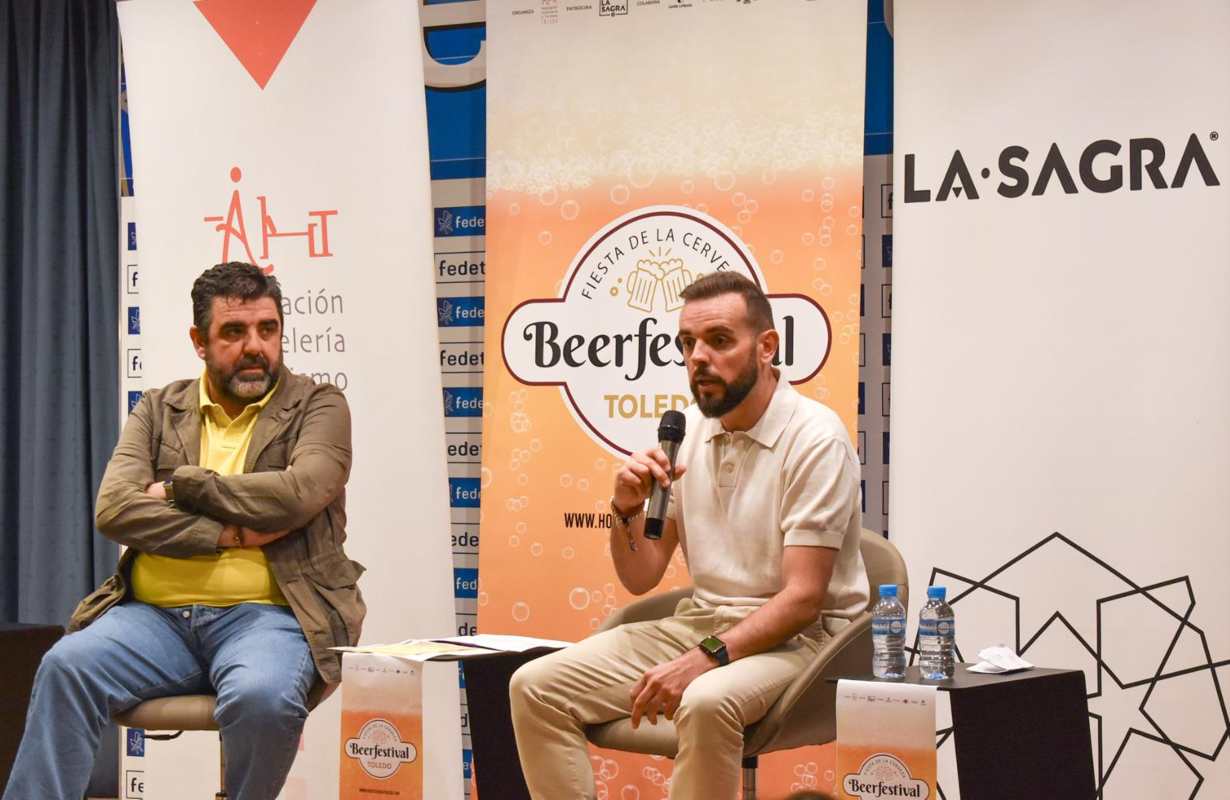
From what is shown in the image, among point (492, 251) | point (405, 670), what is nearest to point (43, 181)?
point (492, 251)

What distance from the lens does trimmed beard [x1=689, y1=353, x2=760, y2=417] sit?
10.7 ft

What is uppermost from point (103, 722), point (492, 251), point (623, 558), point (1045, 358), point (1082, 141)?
point (1082, 141)

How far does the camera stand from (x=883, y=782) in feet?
8.63

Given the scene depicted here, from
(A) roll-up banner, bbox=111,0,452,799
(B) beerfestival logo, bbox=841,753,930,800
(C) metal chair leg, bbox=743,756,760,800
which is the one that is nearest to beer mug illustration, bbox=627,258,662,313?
(A) roll-up banner, bbox=111,0,452,799

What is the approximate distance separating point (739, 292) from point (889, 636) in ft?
3.05

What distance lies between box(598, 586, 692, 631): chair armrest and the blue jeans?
2.63 ft

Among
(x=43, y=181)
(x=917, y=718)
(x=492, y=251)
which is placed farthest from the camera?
(x=43, y=181)

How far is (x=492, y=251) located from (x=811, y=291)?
1.08 meters

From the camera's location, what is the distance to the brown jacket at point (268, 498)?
3408 millimetres

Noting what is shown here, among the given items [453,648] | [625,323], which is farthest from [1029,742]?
[625,323]

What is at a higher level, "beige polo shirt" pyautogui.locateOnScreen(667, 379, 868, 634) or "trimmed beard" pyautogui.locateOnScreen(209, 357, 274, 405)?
"trimmed beard" pyautogui.locateOnScreen(209, 357, 274, 405)

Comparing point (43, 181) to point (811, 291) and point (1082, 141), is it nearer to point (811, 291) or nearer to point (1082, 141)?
point (811, 291)

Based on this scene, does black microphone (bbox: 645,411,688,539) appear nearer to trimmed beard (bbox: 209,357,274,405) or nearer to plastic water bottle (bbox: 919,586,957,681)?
plastic water bottle (bbox: 919,586,957,681)

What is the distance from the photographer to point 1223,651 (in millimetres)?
3740
